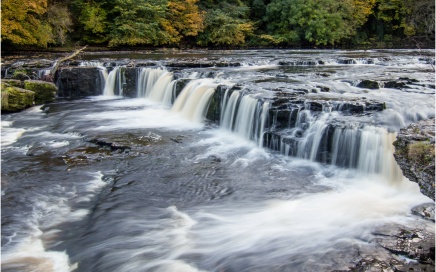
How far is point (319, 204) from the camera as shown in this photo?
→ 5.82m

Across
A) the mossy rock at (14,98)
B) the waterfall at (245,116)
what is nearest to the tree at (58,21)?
the mossy rock at (14,98)

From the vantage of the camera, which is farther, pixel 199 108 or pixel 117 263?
pixel 199 108

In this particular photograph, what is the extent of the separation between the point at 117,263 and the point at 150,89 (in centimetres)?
1020

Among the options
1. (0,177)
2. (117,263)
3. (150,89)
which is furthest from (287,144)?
(150,89)

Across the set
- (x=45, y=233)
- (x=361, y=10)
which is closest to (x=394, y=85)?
(x=45, y=233)

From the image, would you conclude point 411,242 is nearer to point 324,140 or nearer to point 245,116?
point 324,140

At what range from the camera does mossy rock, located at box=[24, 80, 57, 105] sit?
12.8 metres

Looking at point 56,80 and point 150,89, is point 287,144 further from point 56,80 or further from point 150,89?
point 56,80

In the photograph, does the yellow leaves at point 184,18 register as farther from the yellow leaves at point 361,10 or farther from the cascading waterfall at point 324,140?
the cascading waterfall at point 324,140

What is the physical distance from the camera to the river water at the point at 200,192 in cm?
461

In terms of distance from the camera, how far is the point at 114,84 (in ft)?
→ 48.3

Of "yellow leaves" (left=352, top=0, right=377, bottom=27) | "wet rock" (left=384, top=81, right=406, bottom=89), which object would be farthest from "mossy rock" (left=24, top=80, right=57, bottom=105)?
"yellow leaves" (left=352, top=0, right=377, bottom=27)

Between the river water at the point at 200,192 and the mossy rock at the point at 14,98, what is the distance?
1.23m

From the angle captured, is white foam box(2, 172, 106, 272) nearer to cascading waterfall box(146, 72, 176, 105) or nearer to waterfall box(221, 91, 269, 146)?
waterfall box(221, 91, 269, 146)
